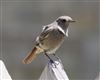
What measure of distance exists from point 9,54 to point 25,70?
1.15ft

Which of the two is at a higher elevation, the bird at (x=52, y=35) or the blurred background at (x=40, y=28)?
the bird at (x=52, y=35)

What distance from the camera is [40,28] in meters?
8.41

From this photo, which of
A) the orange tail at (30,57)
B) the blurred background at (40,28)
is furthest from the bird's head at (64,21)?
the blurred background at (40,28)

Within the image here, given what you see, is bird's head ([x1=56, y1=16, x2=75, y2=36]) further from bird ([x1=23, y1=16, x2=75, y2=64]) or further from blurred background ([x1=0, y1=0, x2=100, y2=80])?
blurred background ([x1=0, y1=0, x2=100, y2=80])

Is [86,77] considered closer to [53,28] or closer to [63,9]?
[63,9]

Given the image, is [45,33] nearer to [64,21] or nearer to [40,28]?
[64,21]

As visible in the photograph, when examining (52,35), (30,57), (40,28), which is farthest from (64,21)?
(40,28)

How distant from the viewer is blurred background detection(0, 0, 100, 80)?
8328 millimetres

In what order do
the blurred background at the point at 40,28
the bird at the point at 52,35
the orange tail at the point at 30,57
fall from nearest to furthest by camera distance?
the orange tail at the point at 30,57 < the bird at the point at 52,35 < the blurred background at the point at 40,28

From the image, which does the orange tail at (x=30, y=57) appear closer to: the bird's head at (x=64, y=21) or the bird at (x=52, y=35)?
the bird at (x=52, y=35)

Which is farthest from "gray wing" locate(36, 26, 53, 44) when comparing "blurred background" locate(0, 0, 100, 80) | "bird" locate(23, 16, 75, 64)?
"blurred background" locate(0, 0, 100, 80)

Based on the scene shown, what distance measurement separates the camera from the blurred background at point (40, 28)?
27.3 feet

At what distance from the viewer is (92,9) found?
8969 mm

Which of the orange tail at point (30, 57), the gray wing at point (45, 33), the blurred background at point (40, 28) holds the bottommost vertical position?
the blurred background at point (40, 28)
